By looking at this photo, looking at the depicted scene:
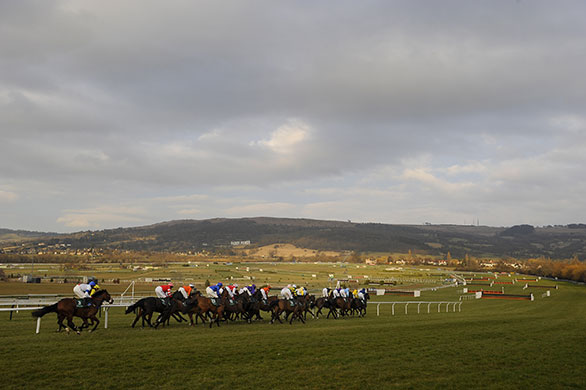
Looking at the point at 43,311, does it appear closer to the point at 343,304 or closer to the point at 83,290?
the point at 83,290

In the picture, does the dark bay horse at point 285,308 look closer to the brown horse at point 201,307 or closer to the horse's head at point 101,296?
the brown horse at point 201,307

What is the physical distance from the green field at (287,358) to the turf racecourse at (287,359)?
0.08 feet

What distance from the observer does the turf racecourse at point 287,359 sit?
8.60m

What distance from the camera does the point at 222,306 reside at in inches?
698

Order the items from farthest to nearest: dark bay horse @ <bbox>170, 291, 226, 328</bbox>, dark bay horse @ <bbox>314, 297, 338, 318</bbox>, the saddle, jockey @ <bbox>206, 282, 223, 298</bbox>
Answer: dark bay horse @ <bbox>314, 297, 338, 318</bbox>
jockey @ <bbox>206, 282, 223, 298</bbox>
dark bay horse @ <bbox>170, 291, 226, 328</bbox>
the saddle

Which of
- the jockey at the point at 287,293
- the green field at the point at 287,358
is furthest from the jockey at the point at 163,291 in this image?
the jockey at the point at 287,293

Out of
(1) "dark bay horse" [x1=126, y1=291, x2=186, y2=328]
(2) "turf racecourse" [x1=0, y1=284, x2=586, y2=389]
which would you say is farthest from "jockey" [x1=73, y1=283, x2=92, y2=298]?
(1) "dark bay horse" [x1=126, y1=291, x2=186, y2=328]

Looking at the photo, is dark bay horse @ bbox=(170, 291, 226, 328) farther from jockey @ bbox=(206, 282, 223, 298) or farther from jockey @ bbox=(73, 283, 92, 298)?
jockey @ bbox=(73, 283, 92, 298)

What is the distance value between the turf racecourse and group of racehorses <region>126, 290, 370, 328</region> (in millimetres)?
867

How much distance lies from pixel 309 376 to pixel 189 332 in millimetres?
7144

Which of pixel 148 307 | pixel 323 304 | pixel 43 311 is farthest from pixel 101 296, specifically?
pixel 323 304

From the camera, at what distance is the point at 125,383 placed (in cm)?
817

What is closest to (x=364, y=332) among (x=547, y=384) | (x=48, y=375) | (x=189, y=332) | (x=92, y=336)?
(x=189, y=332)

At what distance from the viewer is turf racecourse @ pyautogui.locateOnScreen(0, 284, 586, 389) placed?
8602 mm
